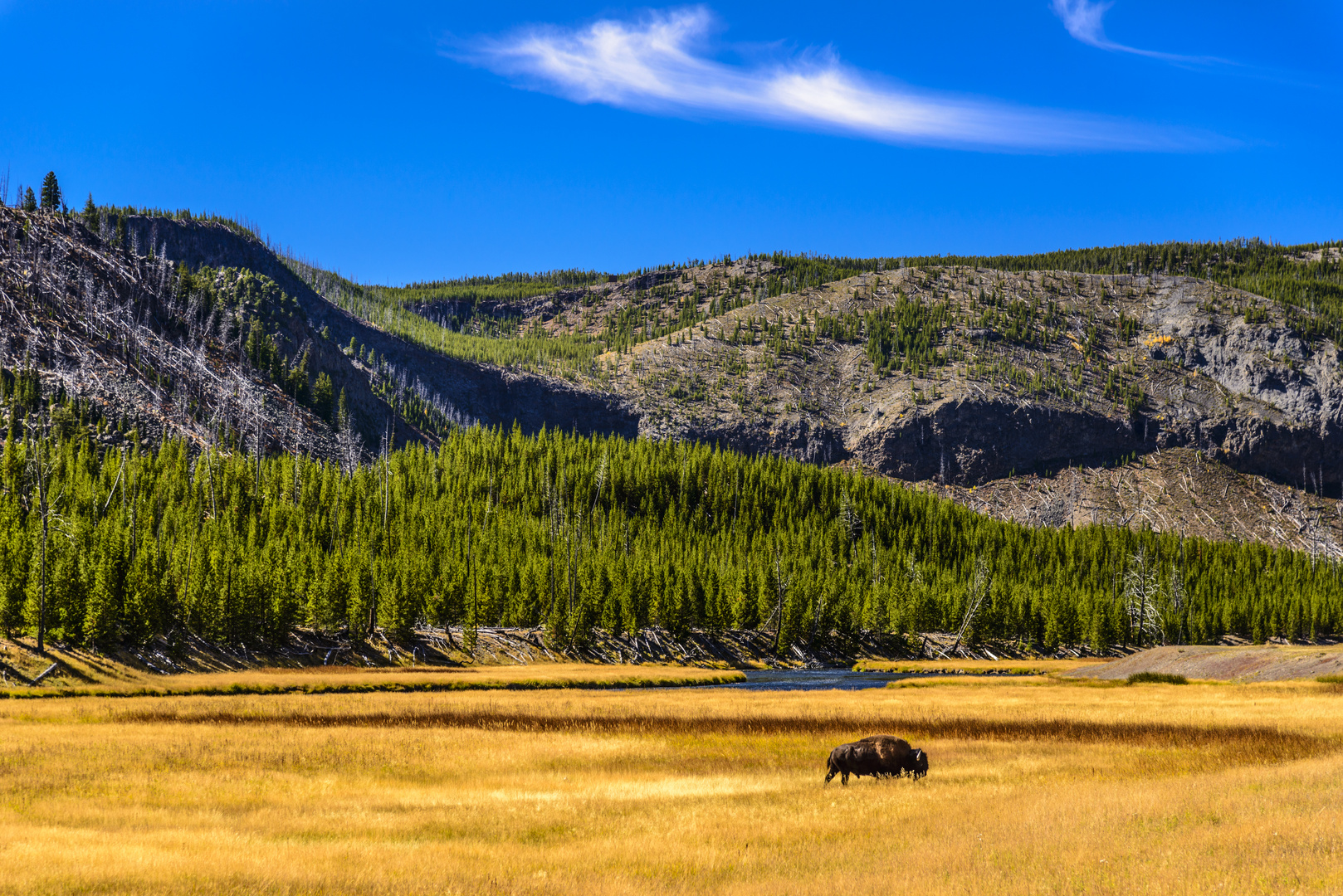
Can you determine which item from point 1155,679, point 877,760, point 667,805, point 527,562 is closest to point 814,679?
point 1155,679

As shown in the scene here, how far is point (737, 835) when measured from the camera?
18.7 metres

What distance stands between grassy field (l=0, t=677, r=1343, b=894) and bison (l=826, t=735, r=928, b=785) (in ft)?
Answer: 2.67

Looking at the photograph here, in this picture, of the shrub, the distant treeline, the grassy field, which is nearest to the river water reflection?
the distant treeline

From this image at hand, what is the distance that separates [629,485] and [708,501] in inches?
672

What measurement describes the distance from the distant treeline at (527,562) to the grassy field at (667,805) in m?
46.1

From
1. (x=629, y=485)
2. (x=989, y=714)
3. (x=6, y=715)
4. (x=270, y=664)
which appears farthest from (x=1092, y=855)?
(x=629, y=485)

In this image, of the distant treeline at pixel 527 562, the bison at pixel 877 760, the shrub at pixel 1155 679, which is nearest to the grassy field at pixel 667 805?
the bison at pixel 877 760

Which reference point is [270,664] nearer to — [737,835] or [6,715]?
[6,715]

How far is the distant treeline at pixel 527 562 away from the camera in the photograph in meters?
85.3

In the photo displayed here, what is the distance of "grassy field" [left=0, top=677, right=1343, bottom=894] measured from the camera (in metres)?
14.9

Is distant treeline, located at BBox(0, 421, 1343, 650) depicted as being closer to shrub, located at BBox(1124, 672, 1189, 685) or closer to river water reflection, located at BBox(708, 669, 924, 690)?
river water reflection, located at BBox(708, 669, 924, 690)

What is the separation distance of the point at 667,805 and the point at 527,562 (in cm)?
10340

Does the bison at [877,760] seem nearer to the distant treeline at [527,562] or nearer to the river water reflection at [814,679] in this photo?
the river water reflection at [814,679]

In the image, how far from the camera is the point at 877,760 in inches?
1032
